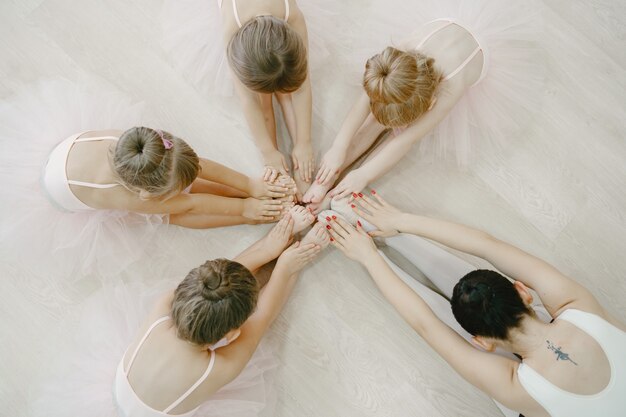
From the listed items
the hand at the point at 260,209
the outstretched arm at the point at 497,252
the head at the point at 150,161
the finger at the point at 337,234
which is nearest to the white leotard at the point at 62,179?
the head at the point at 150,161

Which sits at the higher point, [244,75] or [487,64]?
[487,64]

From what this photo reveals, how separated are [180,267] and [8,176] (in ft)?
1.80

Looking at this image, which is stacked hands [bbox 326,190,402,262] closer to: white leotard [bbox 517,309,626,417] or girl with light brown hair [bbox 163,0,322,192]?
girl with light brown hair [bbox 163,0,322,192]

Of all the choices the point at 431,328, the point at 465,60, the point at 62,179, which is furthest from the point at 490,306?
the point at 62,179

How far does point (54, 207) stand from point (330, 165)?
32.6 inches

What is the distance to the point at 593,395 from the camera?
96 cm

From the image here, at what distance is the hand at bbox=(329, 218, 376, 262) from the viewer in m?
1.33

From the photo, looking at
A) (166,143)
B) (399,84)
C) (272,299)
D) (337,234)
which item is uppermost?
(399,84)

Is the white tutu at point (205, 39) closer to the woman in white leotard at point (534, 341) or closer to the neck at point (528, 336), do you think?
the woman in white leotard at point (534, 341)

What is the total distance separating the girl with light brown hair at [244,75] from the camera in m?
1.21

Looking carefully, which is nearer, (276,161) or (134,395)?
(134,395)

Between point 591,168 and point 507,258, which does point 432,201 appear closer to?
point 507,258

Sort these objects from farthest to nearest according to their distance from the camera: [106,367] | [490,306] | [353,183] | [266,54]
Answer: [353,183], [106,367], [266,54], [490,306]

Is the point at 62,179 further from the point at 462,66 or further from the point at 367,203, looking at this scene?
the point at 462,66
